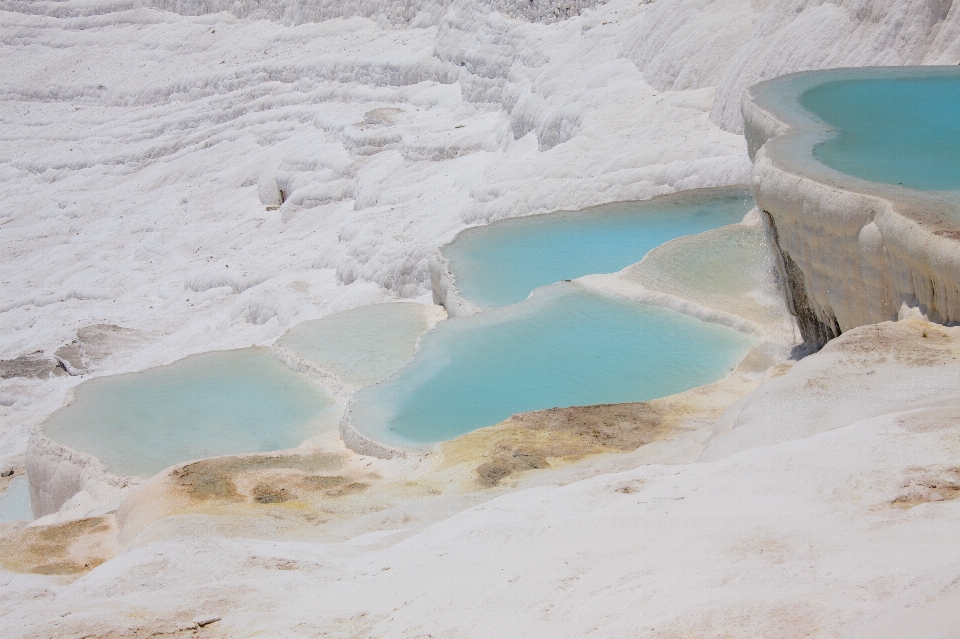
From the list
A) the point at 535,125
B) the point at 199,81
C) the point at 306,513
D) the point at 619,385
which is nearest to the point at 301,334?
the point at 619,385

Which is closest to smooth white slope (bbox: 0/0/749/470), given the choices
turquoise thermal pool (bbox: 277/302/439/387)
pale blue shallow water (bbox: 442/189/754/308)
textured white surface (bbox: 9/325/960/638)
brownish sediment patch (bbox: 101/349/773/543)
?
pale blue shallow water (bbox: 442/189/754/308)

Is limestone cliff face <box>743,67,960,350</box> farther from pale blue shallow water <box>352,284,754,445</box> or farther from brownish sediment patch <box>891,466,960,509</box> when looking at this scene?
→ brownish sediment patch <box>891,466,960,509</box>

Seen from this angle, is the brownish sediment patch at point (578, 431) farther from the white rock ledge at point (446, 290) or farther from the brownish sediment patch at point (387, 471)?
the white rock ledge at point (446, 290)

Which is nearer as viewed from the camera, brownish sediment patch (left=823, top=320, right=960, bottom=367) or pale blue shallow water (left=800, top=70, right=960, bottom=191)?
brownish sediment patch (left=823, top=320, right=960, bottom=367)

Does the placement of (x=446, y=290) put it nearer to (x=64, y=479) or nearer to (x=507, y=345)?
(x=507, y=345)

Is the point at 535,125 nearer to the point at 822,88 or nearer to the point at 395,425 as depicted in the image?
the point at 822,88
